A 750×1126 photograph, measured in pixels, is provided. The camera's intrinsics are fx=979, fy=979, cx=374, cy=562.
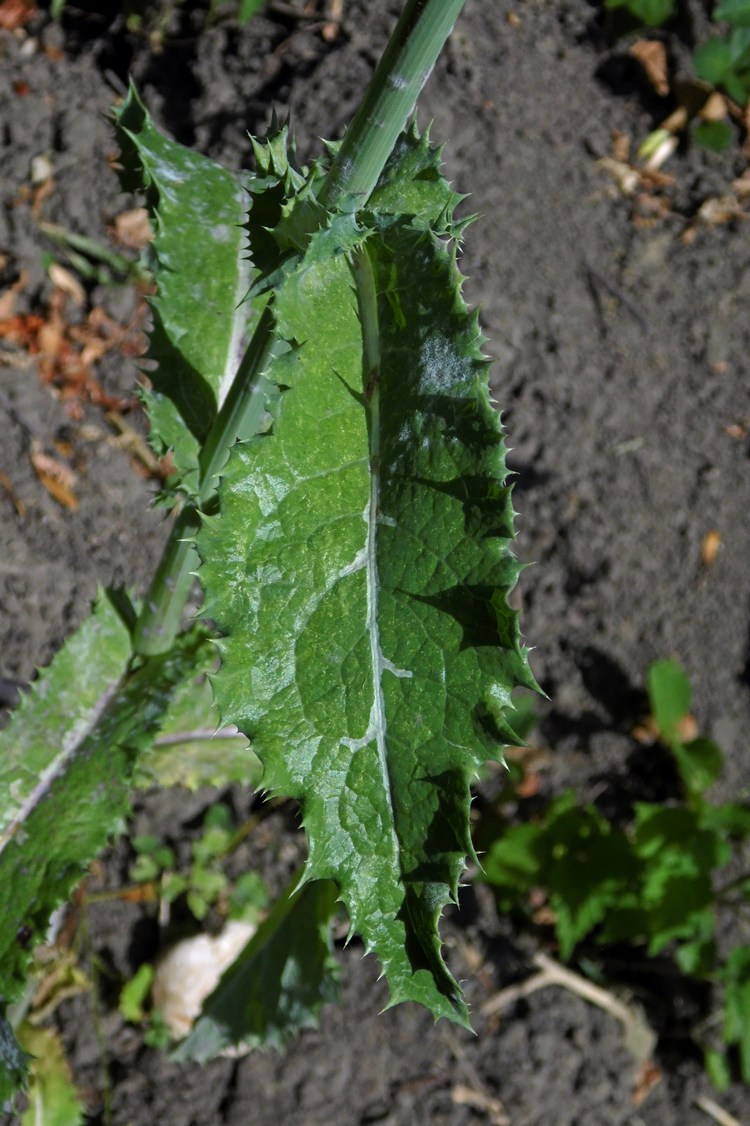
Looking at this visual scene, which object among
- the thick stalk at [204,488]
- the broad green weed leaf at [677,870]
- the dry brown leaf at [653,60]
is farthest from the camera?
the dry brown leaf at [653,60]

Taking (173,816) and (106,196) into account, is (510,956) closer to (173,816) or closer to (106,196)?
(173,816)

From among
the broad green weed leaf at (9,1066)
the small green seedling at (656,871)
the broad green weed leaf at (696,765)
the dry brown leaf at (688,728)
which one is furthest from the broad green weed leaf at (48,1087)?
the dry brown leaf at (688,728)

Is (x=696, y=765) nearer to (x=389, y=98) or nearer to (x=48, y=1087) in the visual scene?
(x=48, y=1087)

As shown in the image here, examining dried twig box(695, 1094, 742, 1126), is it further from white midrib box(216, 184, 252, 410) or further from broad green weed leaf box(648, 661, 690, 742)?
white midrib box(216, 184, 252, 410)

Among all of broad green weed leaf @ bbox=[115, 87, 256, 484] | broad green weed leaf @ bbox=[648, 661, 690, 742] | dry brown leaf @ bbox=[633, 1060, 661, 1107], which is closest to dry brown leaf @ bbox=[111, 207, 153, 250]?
broad green weed leaf @ bbox=[115, 87, 256, 484]

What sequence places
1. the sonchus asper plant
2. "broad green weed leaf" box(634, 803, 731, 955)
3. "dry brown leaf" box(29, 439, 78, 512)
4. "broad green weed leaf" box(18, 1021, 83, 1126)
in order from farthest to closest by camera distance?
1. "dry brown leaf" box(29, 439, 78, 512)
2. "broad green weed leaf" box(634, 803, 731, 955)
3. "broad green weed leaf" box(18, 1021, 83, 1126)
4. the sonchus asper plant

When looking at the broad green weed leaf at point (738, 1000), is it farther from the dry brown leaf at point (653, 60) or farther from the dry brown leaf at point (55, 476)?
the dry brown leaf at point (653, 60)
